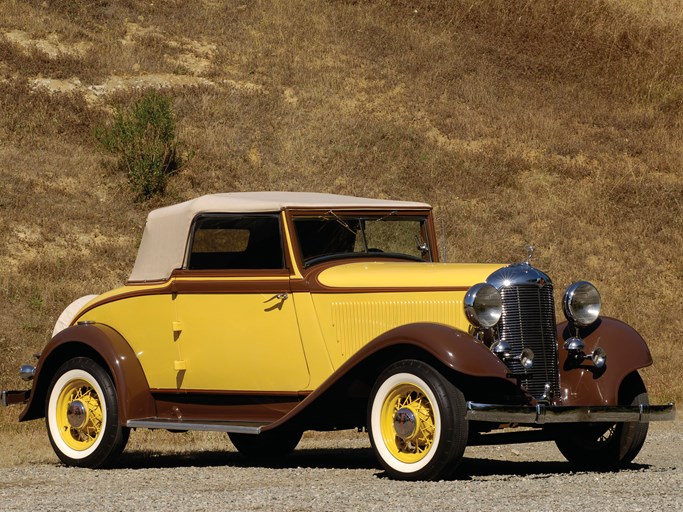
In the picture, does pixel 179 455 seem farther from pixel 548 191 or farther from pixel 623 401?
pixel 548 191

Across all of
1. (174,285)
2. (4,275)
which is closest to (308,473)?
(174,285)

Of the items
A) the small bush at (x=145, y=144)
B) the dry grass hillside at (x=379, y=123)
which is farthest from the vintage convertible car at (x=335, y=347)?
the small bush at (x=145, y=144)

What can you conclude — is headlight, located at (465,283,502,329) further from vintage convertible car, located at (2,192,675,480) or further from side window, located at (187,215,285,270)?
side window, located at (187,215,285,270)

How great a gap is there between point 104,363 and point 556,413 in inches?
150

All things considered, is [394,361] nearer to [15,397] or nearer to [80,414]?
[80,414]

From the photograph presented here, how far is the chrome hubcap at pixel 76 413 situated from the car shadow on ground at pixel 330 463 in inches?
18.1

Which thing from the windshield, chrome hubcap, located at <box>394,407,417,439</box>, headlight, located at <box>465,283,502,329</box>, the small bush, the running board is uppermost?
the small bush

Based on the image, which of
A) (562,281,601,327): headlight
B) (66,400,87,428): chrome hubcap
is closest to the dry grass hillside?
(66,400,87,428): chrome hubcap

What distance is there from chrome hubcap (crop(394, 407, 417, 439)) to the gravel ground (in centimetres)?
34

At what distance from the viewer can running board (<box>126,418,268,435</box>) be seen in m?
8.01

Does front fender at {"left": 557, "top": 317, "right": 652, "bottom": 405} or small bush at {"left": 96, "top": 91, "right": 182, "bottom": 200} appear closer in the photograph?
front fender at {"left": 557, "top": 317, "right": 652, "bottom": 405}

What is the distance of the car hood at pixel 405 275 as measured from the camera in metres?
7.71

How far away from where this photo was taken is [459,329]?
7277 millimetres

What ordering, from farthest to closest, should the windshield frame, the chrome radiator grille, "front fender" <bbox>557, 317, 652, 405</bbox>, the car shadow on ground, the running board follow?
the windshield frame, the car shadow on ground, the running board, "front fender" <bbox>557, 317, 652, 405</bbox>, the chrome radiator grille
